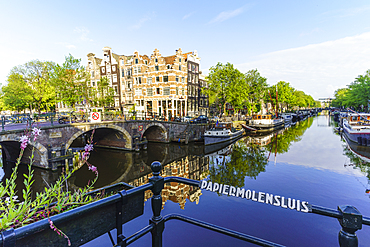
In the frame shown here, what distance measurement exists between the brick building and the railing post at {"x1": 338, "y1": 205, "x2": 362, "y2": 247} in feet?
111

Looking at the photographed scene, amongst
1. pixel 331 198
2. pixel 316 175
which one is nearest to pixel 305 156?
pixel 316 175

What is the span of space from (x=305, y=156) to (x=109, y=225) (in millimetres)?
22378

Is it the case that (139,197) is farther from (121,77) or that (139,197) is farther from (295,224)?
(121,77)

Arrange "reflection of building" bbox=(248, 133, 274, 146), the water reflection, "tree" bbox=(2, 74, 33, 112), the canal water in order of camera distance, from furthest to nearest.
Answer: "tree" bbox=(2, 74, 33, 112) < "reflection of building" bbox=(248, 133, 274, 146) < the water reflection < the canal water

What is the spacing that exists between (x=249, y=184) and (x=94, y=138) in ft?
69.3

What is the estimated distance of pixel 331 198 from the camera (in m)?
10.9

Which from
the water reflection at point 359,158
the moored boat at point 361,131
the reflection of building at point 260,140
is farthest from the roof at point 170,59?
the water reflection at point 359,158

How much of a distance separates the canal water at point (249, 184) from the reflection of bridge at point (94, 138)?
1468 mm

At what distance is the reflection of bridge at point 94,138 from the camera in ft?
52.5

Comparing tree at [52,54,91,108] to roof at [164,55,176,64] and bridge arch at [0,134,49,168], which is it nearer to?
bridge arch at [0,134,49,168]

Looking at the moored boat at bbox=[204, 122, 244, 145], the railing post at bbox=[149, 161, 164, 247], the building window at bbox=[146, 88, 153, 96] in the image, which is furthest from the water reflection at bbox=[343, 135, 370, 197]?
the building window at bbox=[146, 88, 153, 96]

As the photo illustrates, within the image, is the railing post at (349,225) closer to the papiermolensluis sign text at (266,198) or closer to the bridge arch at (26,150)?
the papiermolensluis sign text at (266,198)

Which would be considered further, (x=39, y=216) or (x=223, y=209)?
(x=223, y=209)

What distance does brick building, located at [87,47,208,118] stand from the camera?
37.0m
